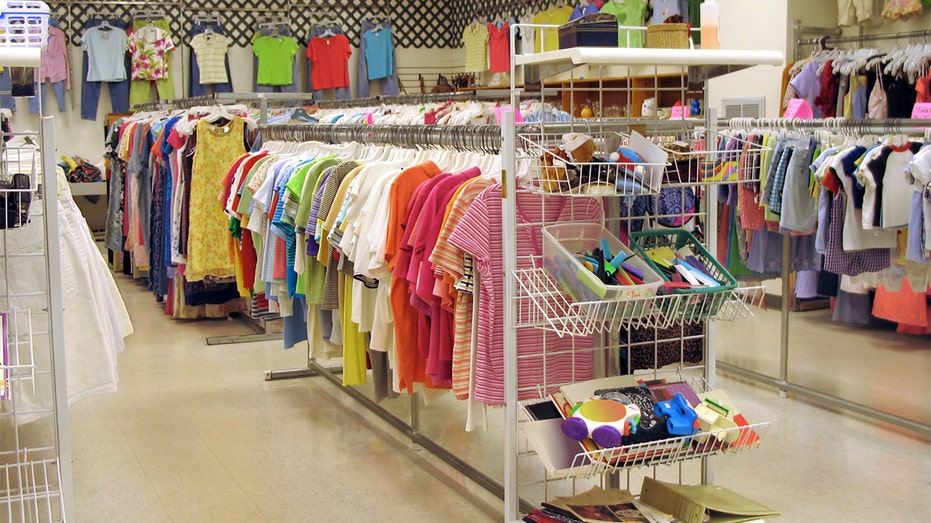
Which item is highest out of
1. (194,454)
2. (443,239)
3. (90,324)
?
(443,239)

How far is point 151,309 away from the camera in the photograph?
6707 millimetres

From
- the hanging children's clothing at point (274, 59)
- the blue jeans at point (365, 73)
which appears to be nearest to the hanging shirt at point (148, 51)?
the hanging children's clothing at point (274, 59)

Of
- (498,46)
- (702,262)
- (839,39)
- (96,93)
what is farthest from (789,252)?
(96,93)

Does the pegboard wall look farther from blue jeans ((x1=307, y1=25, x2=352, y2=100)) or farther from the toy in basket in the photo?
the toy in basket

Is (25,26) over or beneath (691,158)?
over

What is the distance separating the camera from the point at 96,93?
10.2 meters

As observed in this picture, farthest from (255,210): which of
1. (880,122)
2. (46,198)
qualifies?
(880,122)

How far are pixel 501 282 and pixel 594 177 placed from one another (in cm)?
45

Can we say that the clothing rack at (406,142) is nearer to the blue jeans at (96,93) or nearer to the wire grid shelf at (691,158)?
the wire grid shelf at (691,158)

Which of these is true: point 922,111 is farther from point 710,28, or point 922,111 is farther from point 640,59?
point 640,59

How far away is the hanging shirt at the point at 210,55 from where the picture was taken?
10.6 m

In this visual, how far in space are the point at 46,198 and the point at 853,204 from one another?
2816 mm

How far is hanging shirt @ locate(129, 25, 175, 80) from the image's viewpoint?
10180 millimetres

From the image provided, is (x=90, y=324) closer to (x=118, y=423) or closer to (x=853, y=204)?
(x=118, y=423)
